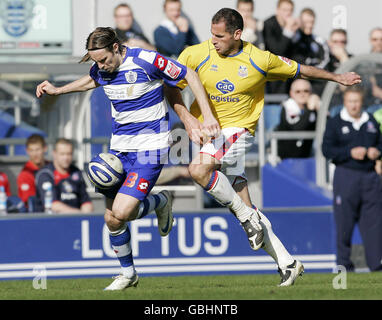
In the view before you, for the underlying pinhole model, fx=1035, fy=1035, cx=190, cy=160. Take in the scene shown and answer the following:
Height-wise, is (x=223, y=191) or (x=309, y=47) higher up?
(x=309, y=47)

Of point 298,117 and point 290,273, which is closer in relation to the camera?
point 290,273

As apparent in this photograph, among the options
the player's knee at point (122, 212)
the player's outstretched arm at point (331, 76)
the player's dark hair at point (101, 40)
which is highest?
the player's dark hair at point (101, 40)

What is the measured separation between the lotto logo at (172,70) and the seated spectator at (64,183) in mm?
4402

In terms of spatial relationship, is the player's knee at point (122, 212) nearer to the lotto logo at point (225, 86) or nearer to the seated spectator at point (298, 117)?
the lotto logo at point (225, 86)

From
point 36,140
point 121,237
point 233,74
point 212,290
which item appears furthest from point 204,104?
point 36,140

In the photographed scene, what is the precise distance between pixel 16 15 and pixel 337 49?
15.6 ft

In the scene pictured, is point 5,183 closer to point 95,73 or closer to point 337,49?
point 95,73

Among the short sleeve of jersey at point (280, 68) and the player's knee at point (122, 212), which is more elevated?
the short sleeve of jersey at point (280, 68)

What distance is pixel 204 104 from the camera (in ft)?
30.1

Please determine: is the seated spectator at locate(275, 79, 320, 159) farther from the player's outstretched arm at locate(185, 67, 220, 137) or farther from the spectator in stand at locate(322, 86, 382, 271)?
the player's outstretched arm at locate(185, 67, 220, 137)

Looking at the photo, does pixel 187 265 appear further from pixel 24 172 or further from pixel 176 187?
pixel 24 172

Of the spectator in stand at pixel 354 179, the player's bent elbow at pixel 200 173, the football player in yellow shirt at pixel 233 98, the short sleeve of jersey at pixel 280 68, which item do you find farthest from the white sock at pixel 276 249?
the spectator in stand at pixel 354 179

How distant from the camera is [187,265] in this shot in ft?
43.8

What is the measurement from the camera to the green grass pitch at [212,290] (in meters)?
8.44
